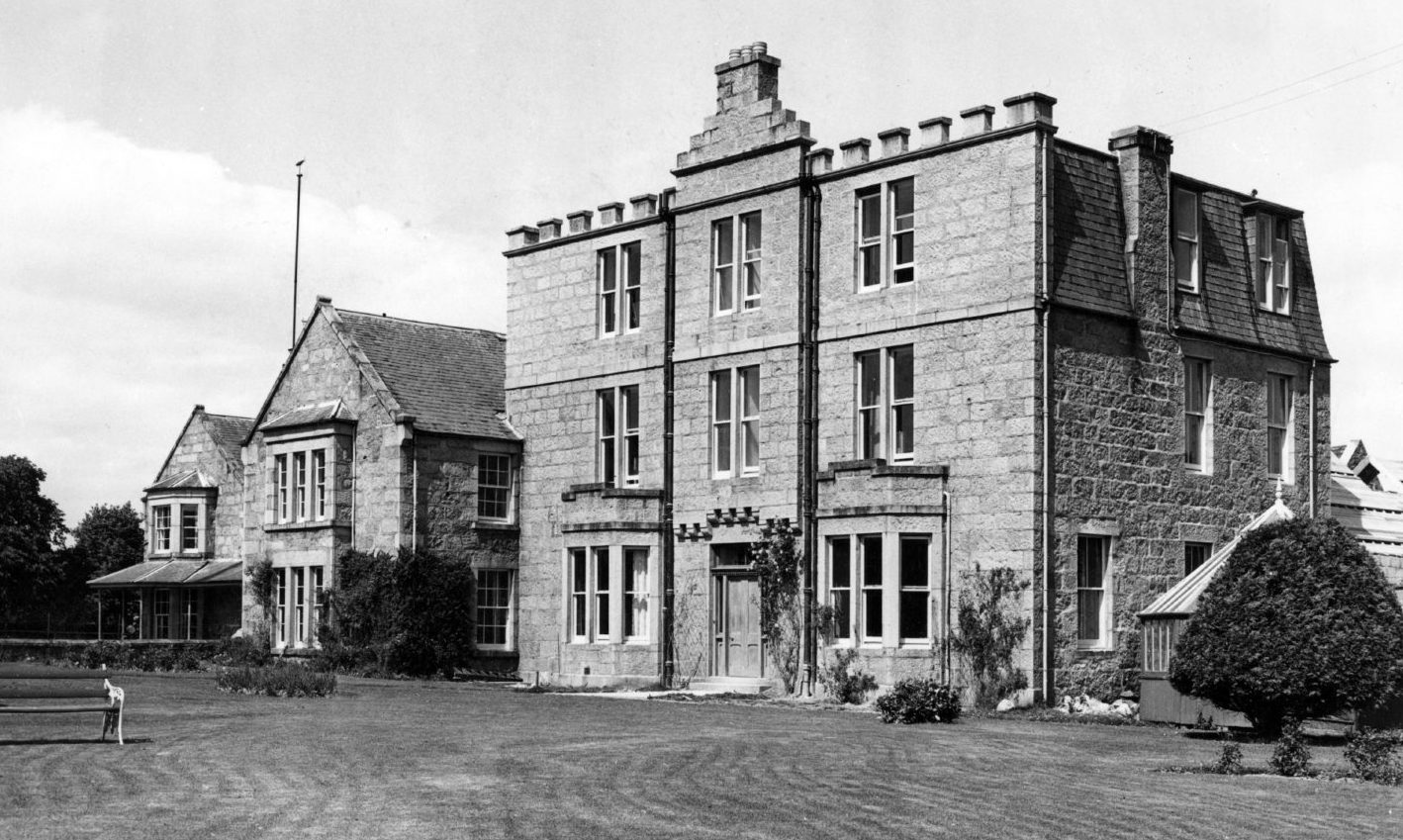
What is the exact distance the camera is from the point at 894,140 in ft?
106

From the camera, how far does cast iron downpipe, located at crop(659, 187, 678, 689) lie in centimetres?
3556

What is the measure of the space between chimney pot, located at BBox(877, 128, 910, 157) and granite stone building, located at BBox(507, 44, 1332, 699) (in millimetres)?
45

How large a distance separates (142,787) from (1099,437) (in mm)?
19437

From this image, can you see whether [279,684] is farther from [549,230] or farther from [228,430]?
[228,430]

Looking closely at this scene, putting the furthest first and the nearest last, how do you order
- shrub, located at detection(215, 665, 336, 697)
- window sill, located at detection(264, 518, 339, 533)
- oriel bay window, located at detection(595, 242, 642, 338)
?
window sill, located at detection(264, 518, 339, 533)
oriel bay window, located at detection(595, 242, 642, 338)
shrub, located at detection(215, 665, 336, 697)

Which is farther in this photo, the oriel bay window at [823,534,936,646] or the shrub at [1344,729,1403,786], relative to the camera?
the oriel bay window at [823,534,936,646]

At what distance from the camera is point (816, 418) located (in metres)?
33.2

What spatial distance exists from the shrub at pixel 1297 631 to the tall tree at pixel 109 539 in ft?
204

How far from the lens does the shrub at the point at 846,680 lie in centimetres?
3119

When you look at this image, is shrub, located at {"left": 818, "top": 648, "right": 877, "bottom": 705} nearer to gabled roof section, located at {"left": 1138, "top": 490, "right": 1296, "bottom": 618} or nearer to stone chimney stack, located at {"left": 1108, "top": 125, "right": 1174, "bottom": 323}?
gabled roof section, located at {"left": 1138, "top": 490, "right": 1296, "bottom": 618}

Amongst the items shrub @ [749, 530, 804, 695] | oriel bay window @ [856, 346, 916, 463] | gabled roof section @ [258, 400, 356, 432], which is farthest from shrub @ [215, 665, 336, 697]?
gabled roof section @ [258, 400, 356, 432]

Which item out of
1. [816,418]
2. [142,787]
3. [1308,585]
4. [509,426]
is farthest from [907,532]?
[142,787]

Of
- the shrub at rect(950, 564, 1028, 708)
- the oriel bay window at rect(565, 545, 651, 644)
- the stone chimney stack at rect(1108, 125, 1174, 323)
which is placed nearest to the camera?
the shrub at rect(950, 564, 1028, 708)

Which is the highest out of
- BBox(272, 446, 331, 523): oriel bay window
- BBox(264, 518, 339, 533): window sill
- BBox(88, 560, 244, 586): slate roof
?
BBox(272, 446, 331, 523): oriel bay window
